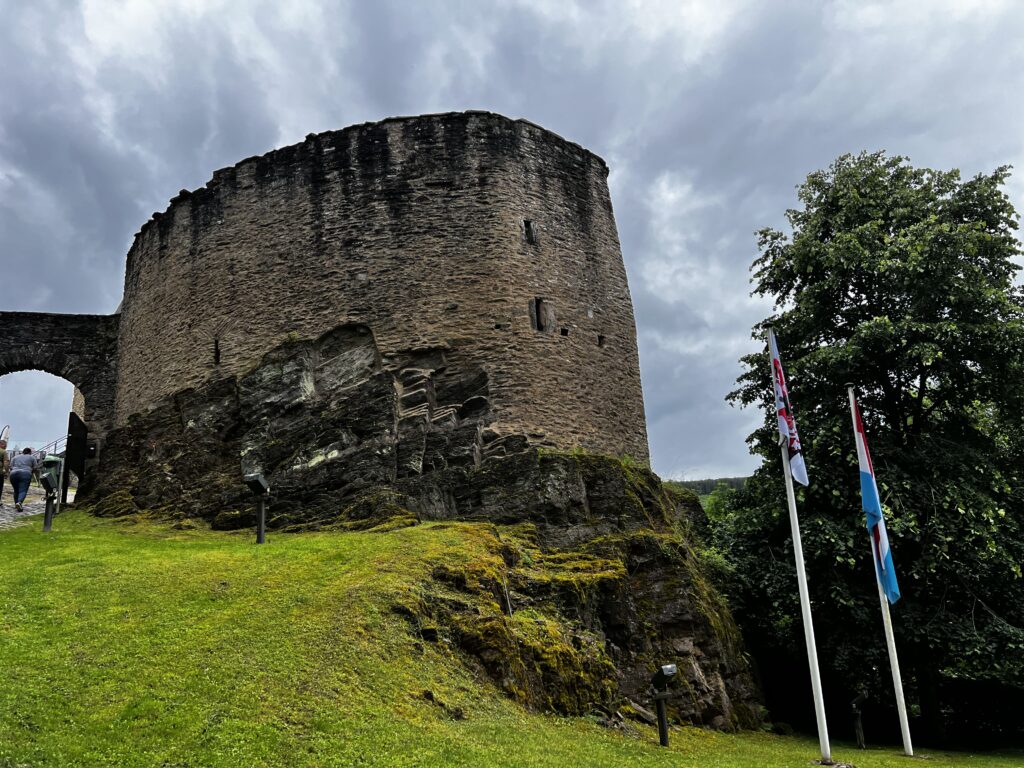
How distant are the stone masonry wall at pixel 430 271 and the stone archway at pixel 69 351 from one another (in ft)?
6.76

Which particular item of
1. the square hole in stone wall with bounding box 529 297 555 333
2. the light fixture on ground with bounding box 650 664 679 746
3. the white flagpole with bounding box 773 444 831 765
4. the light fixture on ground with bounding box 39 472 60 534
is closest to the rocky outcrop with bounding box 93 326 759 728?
the light fixture on ground with bounding box 650 664 679 746

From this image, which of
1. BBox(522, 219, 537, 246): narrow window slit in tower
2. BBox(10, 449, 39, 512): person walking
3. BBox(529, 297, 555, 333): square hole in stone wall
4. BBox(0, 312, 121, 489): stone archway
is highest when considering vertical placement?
BBox(522, 219, 537, 246): narrow window slit in tower

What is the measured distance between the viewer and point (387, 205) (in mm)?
20672

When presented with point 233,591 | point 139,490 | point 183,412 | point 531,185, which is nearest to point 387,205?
point 531,185

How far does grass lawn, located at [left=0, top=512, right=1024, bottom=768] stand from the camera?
8.11 meters

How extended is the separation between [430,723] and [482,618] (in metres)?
2.87

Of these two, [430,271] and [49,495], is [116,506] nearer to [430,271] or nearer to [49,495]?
[49,495]

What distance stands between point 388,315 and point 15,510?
10.3 metres

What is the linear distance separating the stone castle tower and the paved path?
1.98 meters

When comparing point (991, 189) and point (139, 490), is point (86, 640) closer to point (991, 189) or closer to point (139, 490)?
point (139, 490)

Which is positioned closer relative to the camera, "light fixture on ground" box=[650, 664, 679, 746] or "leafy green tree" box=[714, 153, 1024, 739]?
"light fixture on ground" box=[650, 664, 679, 746]

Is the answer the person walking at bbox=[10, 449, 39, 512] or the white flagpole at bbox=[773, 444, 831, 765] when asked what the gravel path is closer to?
the person walking at bbox=[10, 449, 39, 512]

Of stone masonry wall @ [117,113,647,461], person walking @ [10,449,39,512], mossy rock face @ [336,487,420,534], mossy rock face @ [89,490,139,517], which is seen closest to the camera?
mossy rock face @ [336,487,420,534]

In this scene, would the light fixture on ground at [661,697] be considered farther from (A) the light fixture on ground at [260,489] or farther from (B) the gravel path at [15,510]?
(B) the gravel path at [15,510]
